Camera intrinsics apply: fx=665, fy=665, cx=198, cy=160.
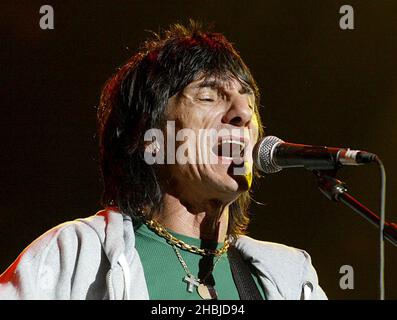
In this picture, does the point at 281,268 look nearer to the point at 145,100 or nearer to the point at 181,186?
the point at 181,186

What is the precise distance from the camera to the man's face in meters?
2.05

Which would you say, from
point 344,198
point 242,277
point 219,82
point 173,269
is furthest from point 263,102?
point 344,198

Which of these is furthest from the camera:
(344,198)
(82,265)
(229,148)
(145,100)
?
(145,100)

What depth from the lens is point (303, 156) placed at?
5.60 ft

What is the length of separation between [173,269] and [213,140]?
16.5 inches

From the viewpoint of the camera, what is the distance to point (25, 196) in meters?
2.91

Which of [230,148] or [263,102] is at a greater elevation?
[263,102]

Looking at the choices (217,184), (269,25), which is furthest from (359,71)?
(217,184)

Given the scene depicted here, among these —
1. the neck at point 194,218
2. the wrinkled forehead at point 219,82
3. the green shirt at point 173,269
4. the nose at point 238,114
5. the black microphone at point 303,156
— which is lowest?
the green shirt at point 173,269

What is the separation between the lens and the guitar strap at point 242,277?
2.00 m

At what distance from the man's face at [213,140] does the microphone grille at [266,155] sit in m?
0.20

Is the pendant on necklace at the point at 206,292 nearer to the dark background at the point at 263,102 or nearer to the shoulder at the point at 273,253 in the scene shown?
the shoulder at the point at 273,253

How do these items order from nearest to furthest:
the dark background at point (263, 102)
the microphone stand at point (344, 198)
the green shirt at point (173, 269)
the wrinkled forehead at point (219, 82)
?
the microphone stand at point (344, 198) < the green shirt at point (173, 269) < the wrinkled forehead at point (219, 82) < the dark background at point (263, 102)

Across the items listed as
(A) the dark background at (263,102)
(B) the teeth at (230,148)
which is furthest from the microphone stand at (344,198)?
(A) the dark background at (263,102)
